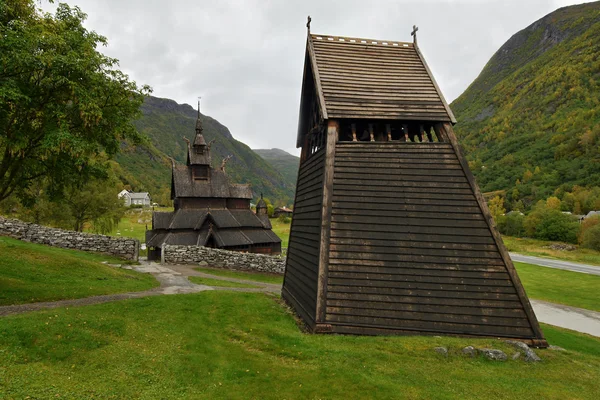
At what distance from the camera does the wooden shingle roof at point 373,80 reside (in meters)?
12.0

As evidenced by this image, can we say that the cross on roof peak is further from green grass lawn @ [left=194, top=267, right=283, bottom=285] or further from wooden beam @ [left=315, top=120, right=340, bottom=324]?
green grass lawn @ [left=194, top=267, right=283, bottom=285]

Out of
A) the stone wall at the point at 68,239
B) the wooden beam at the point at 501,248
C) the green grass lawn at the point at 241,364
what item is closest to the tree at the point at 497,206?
the wooden beam at the point at 501,248

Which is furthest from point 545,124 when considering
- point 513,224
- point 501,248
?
point 501,248

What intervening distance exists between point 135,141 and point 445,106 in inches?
476

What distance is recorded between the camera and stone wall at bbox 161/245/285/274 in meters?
25.6

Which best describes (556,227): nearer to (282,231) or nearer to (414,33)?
(282,231)

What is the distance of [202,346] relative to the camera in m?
8.07

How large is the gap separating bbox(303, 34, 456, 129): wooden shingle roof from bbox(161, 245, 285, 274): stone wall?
1713cm

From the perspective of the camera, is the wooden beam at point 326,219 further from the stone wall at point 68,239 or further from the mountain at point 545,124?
the mountain at point 545,124

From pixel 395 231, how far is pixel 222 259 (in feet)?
61.7

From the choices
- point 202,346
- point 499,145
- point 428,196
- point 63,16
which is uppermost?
point 499,145

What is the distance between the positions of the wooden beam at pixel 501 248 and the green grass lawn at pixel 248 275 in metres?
16.0

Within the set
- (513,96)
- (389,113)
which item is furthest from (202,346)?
(513,96)

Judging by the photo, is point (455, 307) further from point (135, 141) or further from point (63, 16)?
point (63, 16)
